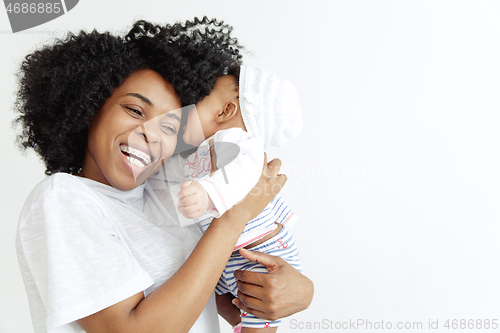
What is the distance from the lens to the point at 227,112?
1349 millimetres

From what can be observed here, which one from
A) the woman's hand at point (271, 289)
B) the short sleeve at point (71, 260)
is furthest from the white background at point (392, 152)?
the short sleeve at point (71, 260)

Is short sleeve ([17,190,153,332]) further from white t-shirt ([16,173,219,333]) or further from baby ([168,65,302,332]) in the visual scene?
baby ([168,65,302,332])

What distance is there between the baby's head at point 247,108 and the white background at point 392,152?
2.84 feet

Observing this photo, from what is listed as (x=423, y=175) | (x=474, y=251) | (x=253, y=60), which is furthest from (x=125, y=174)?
(x=474, y=251)

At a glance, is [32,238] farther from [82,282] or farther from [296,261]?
[296,261]

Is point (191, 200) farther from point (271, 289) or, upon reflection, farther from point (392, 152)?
point (392, 152)

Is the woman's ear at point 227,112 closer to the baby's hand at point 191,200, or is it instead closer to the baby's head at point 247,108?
the baby's head at point 247,108

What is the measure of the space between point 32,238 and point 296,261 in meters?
0.83

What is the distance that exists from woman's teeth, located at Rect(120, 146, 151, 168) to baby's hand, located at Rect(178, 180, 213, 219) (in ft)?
0.81

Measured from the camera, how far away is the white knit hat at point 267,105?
1347 millimetres

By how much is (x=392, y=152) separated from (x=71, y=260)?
2003 millimetres

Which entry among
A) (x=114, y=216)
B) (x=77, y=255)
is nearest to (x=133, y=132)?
(x=114, y=216)

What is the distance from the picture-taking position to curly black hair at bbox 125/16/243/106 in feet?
3.97

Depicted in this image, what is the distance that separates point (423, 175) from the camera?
7.75 ft
